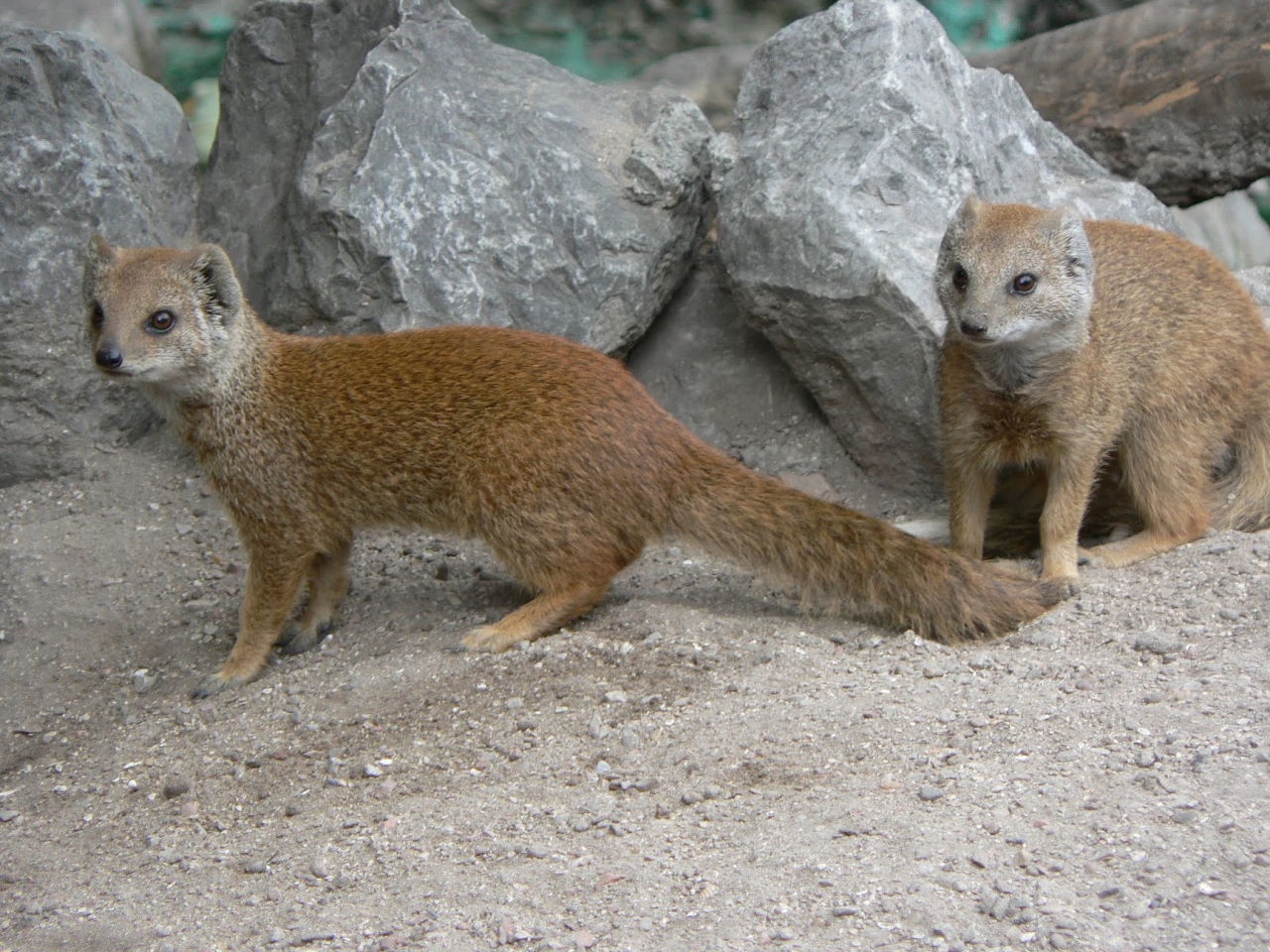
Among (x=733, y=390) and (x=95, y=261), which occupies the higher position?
(x=95, y=261)

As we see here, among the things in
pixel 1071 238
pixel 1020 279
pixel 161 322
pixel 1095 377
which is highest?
pixel 1071 238

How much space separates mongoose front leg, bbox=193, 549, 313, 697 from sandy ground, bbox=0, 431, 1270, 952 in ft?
0.34

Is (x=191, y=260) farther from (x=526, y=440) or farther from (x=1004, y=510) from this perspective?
(x=1004, y=510)

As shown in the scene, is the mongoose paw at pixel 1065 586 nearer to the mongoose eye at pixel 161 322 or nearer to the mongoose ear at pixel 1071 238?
the mongoose ear at pixel 1071 238

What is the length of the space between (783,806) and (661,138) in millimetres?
3248

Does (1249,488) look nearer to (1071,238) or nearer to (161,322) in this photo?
(1071,238)

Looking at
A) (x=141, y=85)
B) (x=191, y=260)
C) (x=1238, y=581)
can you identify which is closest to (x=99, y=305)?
(x=191, y=260)

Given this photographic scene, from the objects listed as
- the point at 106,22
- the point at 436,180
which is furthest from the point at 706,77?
the point at 106,22

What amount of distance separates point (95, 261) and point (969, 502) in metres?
2.83

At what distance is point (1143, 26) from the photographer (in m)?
6.10

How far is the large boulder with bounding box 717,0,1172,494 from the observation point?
187 inches

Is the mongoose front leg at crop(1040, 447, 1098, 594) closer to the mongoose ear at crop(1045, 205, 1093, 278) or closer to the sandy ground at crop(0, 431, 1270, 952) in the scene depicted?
the sandy ground at crop(0, 431, 1270, 952)

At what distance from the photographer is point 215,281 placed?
13.3 feet

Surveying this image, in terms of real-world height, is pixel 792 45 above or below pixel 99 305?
above
